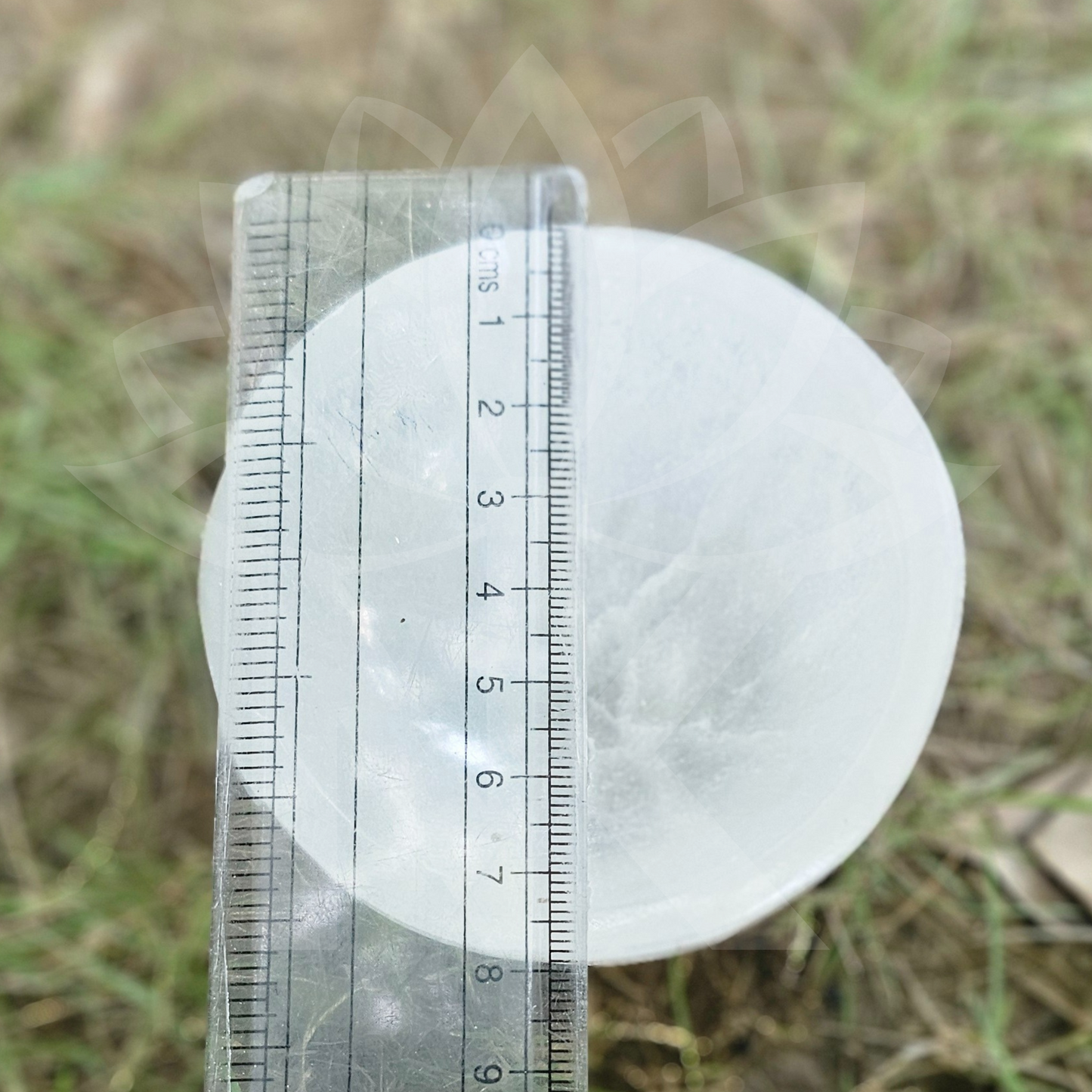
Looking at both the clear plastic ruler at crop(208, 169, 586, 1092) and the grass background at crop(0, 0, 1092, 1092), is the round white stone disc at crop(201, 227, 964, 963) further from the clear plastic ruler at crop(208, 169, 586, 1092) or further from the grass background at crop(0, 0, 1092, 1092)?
the grass background at crop(0, 0, 1092, 1092)

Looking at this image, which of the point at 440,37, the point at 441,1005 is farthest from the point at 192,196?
the point at 441,1005

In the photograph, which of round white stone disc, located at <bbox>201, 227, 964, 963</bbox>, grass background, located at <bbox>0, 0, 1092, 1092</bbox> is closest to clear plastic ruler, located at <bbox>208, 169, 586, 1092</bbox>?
round white stone disc, located at <bbox>201, 227, 964, 963</bbox>

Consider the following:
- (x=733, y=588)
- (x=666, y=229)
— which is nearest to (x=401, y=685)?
(x=733, y=588)

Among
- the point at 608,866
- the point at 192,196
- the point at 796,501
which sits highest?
the point at 192,196

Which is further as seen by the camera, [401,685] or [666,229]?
[666,229]

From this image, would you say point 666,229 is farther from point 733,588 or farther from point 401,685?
point 401,685

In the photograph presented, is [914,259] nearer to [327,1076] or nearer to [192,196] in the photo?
[192,196]
